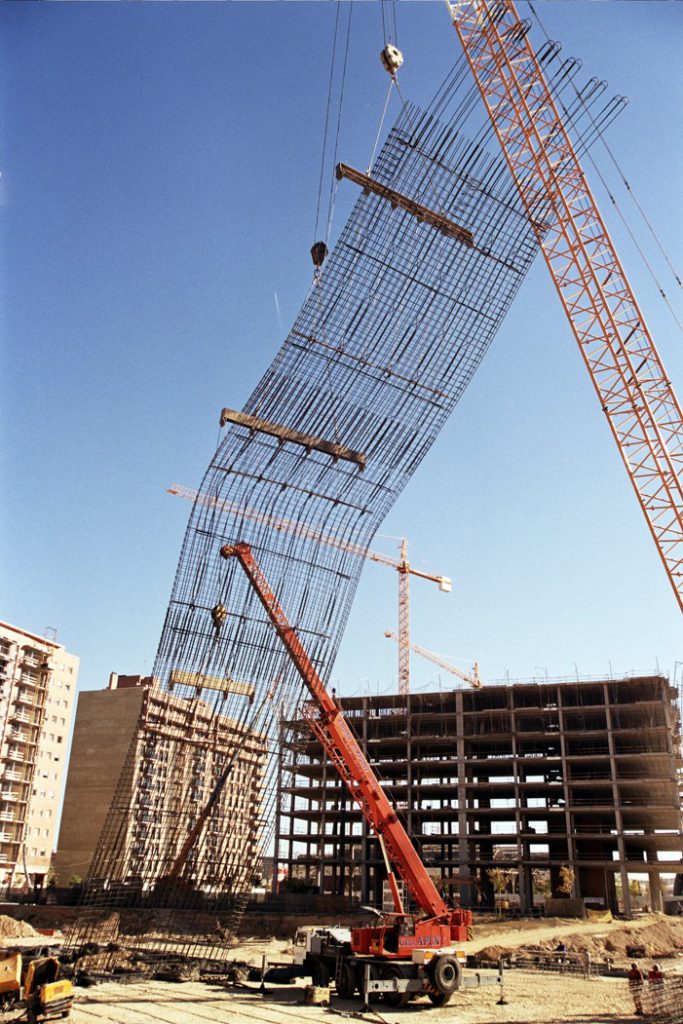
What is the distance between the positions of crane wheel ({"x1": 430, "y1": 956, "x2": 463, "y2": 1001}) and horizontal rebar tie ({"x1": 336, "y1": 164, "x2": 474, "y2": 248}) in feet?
72.0

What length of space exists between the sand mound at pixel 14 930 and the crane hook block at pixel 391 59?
42.9 metres

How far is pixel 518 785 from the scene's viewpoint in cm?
6831

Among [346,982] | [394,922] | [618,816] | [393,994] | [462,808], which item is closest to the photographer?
[393,994]

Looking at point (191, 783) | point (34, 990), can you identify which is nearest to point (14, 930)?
point (191, 783)

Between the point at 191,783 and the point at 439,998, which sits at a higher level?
the point at 191,783

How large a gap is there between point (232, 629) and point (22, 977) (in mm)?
13468

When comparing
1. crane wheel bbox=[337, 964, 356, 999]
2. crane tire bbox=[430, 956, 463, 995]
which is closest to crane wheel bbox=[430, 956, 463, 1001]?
crane tire bbox=[430, 956, 463, 995]

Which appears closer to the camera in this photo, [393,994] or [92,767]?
[393,994]

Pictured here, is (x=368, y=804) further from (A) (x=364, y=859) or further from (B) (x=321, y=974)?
(A) (x=364, y=859)

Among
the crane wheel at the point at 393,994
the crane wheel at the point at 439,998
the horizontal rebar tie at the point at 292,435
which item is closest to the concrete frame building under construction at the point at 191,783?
the crane wheel at the point at 393,994

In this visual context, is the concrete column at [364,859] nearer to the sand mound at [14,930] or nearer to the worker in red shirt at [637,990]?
the sand mound at [14,930]

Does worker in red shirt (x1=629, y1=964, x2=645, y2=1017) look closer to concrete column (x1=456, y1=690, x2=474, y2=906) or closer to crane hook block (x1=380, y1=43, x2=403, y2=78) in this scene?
crane hook block (x1=380, y1=43, x2=403, y2=78)

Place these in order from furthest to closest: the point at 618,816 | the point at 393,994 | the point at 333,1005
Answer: the point at 618,816
the point at 393,994
the point at 333,1005

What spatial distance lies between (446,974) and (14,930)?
29.9 m
